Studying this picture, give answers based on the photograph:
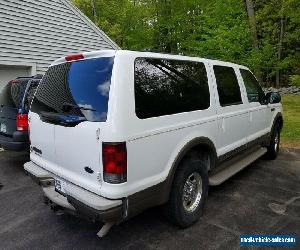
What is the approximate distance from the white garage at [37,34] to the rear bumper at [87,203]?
825 centimetres

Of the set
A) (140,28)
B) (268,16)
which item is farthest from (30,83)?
(140,28)

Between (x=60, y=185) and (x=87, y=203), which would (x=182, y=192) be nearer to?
(x=87, y=203)

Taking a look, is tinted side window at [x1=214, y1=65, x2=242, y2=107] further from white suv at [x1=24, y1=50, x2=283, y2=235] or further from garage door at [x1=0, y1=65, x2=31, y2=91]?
garage door at [x1=0, y1=65, x2=31, y2=91]

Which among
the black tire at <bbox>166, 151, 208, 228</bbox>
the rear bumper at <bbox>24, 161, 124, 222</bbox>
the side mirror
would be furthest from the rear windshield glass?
the side mirror

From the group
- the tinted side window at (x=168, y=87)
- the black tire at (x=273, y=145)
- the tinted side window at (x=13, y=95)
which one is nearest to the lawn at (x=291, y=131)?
the black tire at (x=273, y=145)

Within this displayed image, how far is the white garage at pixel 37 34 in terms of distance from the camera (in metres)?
10.5

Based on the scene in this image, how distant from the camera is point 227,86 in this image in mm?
4926

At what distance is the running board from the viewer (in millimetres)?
4598

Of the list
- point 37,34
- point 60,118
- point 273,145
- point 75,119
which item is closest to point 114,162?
point 75,119

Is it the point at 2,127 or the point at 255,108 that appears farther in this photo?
the point at 2,127

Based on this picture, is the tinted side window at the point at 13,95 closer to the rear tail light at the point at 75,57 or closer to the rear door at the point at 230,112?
the rear tail light at the point at 75,57

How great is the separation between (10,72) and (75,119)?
29.0 ft

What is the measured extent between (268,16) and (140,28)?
466 inches

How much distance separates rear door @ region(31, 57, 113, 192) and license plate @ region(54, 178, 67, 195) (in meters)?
0.07
